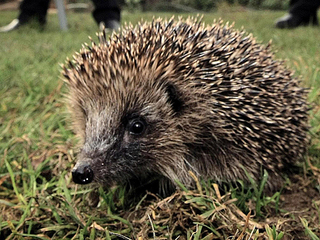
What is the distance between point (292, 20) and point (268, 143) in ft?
17.9

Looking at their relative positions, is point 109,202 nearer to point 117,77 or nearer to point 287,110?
point 117,77

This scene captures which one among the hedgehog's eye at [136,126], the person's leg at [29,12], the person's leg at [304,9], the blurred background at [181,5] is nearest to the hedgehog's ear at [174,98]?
the hedgehog's eye at [136,126]

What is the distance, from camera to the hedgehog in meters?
1.99

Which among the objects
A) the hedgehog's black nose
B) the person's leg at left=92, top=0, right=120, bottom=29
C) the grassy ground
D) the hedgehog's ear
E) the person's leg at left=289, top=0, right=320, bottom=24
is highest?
the hedgehog's ear

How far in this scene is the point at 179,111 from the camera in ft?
6.93

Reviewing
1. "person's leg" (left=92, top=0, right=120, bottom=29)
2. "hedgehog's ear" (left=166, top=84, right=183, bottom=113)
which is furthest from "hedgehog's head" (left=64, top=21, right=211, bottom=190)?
"person's leg" (left=92, top=0, right=120, bottom=29)

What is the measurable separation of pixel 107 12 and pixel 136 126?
473 centimetres

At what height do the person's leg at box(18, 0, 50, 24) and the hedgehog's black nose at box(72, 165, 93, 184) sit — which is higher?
the hedgehog's black nose at box(72, 165, 93, 184)

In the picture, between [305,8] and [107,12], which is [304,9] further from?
[107,12]

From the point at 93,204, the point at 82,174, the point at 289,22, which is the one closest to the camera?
the point at 82,174

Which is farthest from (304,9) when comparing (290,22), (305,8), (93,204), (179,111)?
(93,204)

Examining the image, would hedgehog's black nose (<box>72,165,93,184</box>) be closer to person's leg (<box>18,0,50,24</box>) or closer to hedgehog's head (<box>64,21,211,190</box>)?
hedgehog's head (<box>64,21,211,190</box>)

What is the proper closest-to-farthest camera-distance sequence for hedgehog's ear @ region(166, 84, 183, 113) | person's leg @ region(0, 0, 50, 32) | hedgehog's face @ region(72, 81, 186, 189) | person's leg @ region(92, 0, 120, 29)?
hedgehog's face @ region(72, 81, 186, 189) < hedgehog's ear @ region(166, 84, 183, 113) < person's leg @ region(92, 0, 120, 29) < person's leg @ region(0, 0, 50, 32)

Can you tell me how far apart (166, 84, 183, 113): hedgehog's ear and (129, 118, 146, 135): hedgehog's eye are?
0.70ft
